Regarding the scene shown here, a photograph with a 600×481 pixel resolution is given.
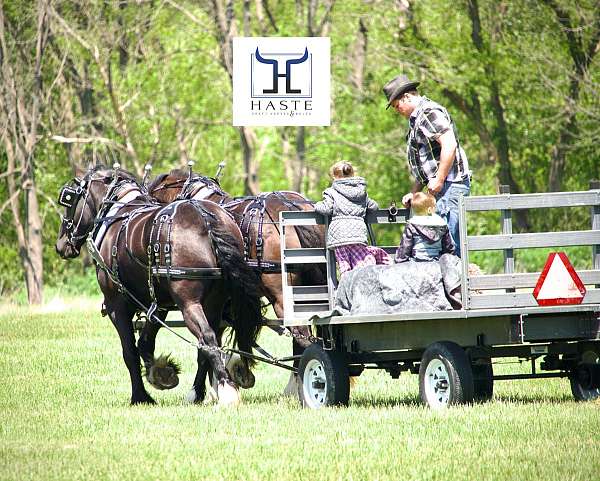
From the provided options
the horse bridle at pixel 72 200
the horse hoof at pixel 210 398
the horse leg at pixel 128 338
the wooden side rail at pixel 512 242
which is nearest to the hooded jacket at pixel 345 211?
the wooden side rail at pixel 512 242

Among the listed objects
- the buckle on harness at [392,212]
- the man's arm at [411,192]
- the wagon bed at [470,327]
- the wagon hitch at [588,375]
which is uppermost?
the man's arm at [411,192]

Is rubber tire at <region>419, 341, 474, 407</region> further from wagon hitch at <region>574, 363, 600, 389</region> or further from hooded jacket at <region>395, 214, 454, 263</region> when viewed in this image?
wagon hitch at <region>574, 363, 600, 389</region>

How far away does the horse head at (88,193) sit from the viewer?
13359mm

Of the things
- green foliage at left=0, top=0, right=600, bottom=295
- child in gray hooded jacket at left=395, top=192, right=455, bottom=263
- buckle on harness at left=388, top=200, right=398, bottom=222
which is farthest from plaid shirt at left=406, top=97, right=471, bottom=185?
green foliage at left=0, top=0, right=600, bottom=295

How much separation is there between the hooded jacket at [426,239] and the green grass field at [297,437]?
1154 mm

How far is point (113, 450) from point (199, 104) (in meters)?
31.5

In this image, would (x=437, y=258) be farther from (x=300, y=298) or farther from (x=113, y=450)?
(x=113, y=450)

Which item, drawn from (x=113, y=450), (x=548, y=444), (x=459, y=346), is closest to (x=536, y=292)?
(x=459, y=346)

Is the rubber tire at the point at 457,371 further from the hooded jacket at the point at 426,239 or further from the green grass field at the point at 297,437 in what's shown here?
the hooded jacket at the point at 426,239

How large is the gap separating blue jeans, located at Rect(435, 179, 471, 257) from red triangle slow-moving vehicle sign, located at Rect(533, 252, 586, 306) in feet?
3.27

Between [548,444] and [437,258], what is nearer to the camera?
[548,444]

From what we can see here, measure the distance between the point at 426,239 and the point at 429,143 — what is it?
3.22 feet

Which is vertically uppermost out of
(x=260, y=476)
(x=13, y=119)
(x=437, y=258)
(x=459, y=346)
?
(x=13, y=119)

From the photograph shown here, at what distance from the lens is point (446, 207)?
1047 cm
